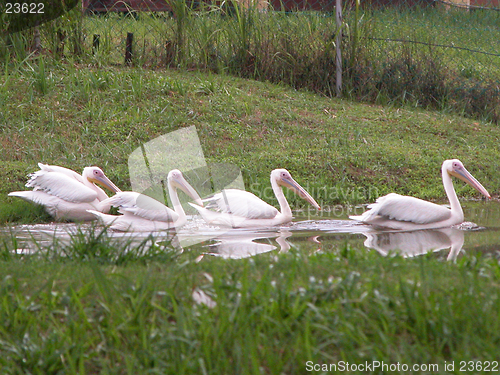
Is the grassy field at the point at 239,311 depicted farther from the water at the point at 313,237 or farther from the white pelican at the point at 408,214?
the white pelican at the point at 408,214

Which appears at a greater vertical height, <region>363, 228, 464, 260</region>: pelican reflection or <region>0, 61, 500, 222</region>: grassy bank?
<region>0, 61, 500, 222</region>: grassy bank

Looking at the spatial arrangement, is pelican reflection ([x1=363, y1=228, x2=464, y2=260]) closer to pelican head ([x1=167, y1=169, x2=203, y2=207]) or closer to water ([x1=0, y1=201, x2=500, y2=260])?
water ([x1=0, y1=201, x2=500, y2=260])

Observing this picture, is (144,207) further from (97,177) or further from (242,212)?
(97,177)

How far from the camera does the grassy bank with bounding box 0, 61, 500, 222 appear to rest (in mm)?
7824

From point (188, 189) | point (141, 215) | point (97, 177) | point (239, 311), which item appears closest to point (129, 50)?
point (97, 177)

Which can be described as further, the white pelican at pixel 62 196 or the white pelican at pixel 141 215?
the white pelican at pixel 62 196

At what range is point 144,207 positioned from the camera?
5.88 m

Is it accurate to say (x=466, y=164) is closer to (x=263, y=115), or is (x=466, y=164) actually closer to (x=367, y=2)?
(x=263, y=115)

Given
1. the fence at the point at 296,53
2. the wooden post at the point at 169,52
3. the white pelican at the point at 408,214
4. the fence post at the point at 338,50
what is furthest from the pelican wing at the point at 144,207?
the fence post at the point at 338,50

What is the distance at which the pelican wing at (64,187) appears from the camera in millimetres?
6328

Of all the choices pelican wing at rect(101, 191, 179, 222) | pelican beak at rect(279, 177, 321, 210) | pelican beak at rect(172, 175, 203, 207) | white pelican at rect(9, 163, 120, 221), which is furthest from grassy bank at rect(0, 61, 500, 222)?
pelican wing at rect(101, 191, 179, 222)
